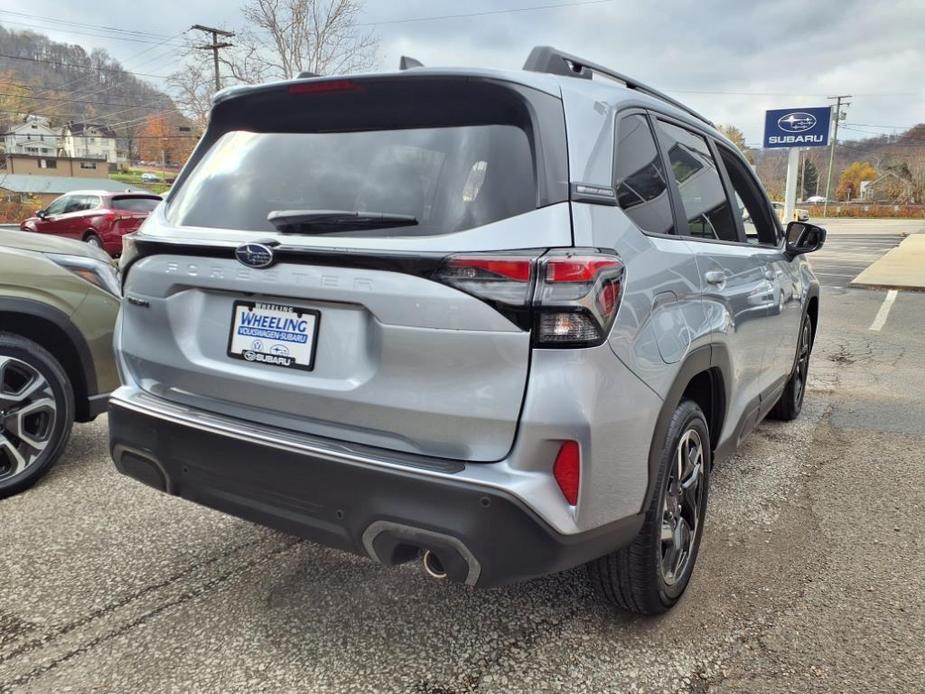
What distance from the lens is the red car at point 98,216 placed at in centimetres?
1611

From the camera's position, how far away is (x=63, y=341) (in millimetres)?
3670

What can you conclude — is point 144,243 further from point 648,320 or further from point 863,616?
point 863,616

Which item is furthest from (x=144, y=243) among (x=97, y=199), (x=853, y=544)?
(x=97, y=199)

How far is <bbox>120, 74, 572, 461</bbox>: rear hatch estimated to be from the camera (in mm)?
1807

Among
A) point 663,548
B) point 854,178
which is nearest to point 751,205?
point 663,548

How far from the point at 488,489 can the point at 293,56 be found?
1225 inches

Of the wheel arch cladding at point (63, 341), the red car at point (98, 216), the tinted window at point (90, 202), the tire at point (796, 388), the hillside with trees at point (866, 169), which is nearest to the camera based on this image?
the wheel arch cladding at point (63, 341)

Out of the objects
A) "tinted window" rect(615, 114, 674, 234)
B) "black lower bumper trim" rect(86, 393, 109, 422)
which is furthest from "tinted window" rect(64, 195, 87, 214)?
"tinted window" rect(615, 114, 674, 234)

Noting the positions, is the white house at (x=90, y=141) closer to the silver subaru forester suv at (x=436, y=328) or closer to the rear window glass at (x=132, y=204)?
the rear window glass at (x=132, y=204)

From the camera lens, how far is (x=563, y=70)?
2.29 meters

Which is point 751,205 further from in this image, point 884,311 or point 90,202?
point 90,202

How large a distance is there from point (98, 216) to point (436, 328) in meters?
16.8

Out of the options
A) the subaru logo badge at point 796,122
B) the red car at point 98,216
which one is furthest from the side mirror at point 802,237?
the subaru logo badge at point 796,122

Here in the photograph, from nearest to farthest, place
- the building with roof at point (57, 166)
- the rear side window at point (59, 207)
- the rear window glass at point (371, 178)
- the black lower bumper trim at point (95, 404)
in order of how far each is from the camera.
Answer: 1. the rear window glass at point (371, 178)
2. the black lower bumper trim at point (95, 404)
3. the rear side window at point (59, 207)
4. the building with roof at point (57, 166)
